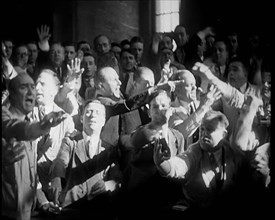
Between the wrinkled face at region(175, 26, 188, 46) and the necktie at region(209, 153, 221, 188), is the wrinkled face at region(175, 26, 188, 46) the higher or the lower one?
the higher one

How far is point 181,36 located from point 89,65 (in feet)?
1.62

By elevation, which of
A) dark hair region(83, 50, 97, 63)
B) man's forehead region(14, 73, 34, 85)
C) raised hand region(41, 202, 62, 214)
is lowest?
raised hand region(41, 202, 62, 214)

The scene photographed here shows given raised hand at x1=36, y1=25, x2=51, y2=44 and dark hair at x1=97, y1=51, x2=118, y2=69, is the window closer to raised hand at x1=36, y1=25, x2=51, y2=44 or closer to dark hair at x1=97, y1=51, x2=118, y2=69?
dark hair at x1=97, y1=51, x2=118, y2=69

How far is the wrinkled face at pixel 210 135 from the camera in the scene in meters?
3.21

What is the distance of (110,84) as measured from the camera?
3211 mm

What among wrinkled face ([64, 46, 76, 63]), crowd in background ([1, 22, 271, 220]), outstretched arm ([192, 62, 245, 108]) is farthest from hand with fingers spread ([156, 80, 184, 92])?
wrinkled face ([64, 46, 76, 63])

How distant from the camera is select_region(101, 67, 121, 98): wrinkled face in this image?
3.21 metres

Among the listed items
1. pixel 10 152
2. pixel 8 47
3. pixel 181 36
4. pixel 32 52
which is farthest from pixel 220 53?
pixel 10 152

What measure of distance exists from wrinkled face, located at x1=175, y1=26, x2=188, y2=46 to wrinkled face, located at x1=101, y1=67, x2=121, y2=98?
0.36m

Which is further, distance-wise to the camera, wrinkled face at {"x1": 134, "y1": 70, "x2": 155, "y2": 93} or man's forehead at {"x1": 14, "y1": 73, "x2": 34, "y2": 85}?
wrinkled face at {"x1": 134, "y1": 70, "x2": 155, "y2": 93}

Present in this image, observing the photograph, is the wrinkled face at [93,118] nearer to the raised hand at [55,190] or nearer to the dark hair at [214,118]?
the raised hand at [55,190]

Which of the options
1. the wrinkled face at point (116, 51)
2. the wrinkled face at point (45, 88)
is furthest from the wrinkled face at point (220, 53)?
the wrinkled face at point (45, 88)

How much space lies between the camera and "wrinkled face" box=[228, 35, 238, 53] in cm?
323

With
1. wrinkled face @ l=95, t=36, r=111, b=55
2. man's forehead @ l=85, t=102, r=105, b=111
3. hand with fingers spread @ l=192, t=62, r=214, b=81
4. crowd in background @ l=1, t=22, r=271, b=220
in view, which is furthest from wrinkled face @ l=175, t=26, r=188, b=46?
man's forehead @ l=85, t=102, r=105, b=111
